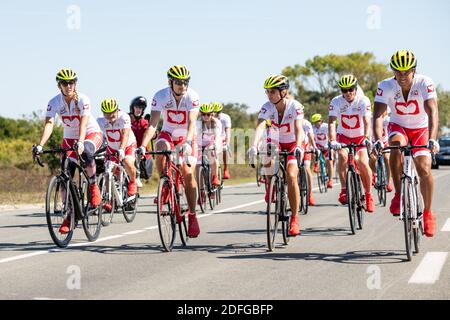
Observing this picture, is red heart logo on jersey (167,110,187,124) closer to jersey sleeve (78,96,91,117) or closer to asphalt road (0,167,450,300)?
jersey sleeve (78,96,91,117)

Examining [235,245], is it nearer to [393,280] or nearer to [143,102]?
[393,280]

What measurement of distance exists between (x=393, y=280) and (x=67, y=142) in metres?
5.78

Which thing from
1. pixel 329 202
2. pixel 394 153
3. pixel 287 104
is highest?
pixel 287 104

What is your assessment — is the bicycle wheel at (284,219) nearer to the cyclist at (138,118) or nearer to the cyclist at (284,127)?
the cyclist at (284,127)

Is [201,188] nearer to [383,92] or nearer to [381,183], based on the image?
[381,183]

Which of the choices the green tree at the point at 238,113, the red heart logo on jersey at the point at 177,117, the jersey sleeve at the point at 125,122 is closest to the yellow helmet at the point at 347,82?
the jersey sleeve at the point at 125,122

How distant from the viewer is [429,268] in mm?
8133

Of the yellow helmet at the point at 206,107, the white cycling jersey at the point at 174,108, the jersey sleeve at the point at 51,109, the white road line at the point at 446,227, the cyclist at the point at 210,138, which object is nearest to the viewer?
the white cycling jersey at the point at 174,108

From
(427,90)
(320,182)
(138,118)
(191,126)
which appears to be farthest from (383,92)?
(320,182)

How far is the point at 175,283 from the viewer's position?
7473mm

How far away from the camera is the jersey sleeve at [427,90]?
30.4 feet

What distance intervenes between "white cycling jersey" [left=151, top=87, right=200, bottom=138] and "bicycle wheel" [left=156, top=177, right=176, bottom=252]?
2.92 feet
